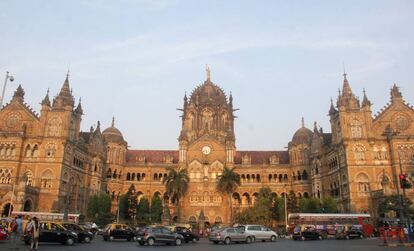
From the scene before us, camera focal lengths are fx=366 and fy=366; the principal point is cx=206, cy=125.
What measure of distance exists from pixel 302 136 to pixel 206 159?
868 inches

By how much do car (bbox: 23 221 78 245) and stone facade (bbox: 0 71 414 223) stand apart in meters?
30.3

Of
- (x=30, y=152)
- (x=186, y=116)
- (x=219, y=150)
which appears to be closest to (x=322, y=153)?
(x=219, y=150)

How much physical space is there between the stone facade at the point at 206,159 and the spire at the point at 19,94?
0.17 meters

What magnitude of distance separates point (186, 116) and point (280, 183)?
90.9 feet

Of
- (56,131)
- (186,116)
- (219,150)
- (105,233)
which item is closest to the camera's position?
(105,233)

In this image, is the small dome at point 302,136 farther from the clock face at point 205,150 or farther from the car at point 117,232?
the car at point 117,232

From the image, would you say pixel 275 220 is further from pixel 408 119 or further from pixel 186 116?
pixel 186 116

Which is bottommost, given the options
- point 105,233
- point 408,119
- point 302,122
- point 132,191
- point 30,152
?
point 105,233

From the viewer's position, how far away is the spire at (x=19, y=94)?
6419 centimetres

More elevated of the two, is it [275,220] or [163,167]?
[163,167]

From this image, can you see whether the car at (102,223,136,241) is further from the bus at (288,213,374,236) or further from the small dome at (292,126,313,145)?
the small dome at (292,126,313,145)

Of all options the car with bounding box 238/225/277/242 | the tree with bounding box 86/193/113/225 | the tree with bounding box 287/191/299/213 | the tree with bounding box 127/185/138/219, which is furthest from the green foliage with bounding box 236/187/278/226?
the car with bounding box 238/225/277/242

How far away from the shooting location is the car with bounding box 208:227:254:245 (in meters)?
33.2

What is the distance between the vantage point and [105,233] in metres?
36.2
